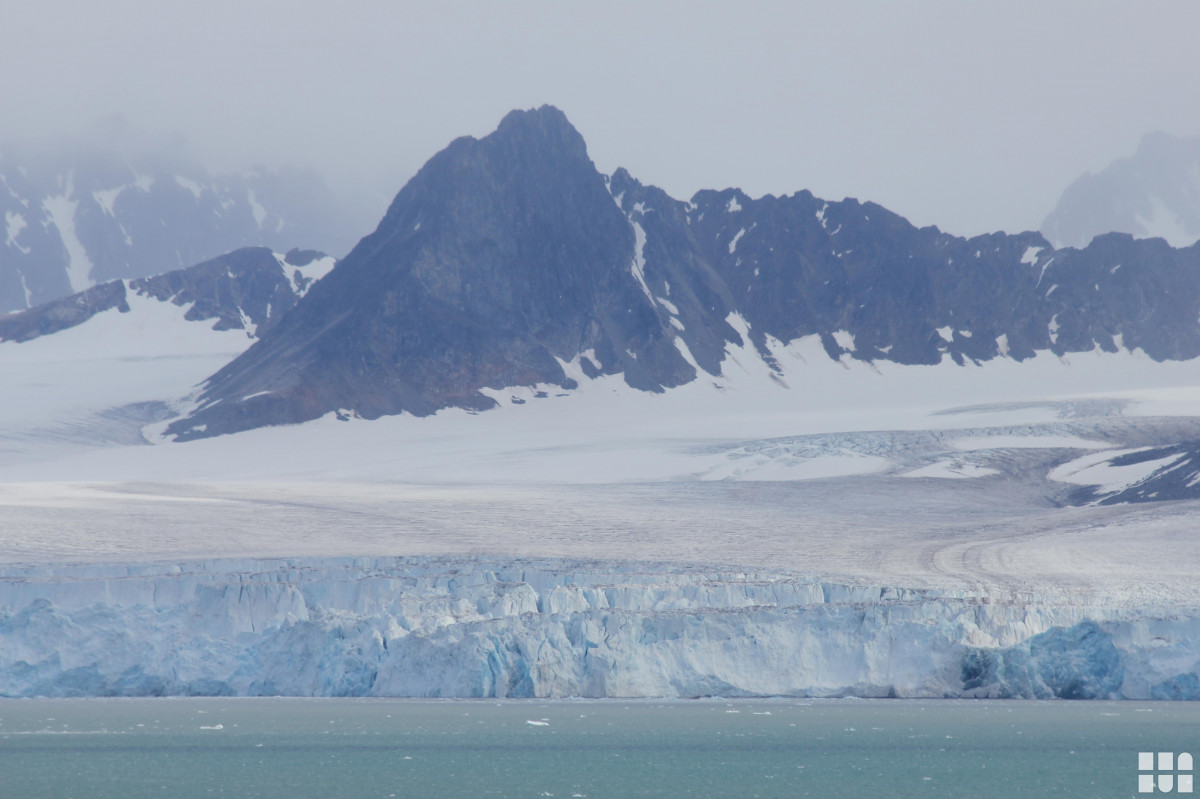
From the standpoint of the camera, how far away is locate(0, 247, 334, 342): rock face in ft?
381

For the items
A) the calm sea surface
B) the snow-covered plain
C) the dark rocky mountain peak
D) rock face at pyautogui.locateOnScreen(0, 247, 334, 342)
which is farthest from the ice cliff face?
rock face at pyautogui.locateOnScreen(0, 247, 334, 342)

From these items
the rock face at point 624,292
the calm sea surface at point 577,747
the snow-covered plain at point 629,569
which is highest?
the rock face at point 624,292

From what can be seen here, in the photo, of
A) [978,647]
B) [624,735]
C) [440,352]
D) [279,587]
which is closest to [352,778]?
[624,735]

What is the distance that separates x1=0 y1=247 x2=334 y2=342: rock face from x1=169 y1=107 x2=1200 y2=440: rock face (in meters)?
26.0

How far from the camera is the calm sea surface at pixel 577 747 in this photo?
49.1 ft

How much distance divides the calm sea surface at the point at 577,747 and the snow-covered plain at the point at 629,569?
67cm

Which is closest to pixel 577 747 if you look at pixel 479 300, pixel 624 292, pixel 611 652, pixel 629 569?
pixel 611 652

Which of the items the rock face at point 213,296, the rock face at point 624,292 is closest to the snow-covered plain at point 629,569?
the rock face at point 624,292

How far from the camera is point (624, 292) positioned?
314 feet

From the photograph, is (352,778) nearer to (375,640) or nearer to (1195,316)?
(375,640)

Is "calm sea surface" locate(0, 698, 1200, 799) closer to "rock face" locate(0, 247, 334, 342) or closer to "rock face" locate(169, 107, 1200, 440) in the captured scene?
"rock face" locate(169, 107, 1200, 440)

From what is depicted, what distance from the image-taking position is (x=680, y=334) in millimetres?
97188

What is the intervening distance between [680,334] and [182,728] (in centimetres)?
7984

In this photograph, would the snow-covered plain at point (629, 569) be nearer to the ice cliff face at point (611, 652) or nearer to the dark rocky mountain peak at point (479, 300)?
the ice cliff face at point (611, 652)
